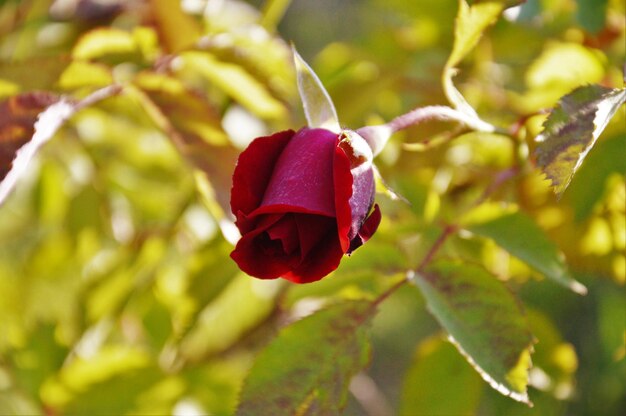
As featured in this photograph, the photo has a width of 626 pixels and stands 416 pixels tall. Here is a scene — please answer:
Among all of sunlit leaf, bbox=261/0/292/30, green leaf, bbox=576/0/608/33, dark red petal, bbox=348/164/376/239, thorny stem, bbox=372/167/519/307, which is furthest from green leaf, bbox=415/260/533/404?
sunlit leaf, bbox=261/0/292/30

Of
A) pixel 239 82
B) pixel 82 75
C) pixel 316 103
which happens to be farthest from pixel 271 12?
pixel 316 103

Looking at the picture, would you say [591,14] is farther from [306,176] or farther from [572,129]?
[306,176]

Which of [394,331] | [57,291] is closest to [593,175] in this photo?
[57,291]

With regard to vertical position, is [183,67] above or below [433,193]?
above

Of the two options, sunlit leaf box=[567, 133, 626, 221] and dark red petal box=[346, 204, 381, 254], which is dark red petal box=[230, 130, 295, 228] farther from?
sunlit leaf box=[567, 133, 626, 221]

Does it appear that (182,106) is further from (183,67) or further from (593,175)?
(593,175)
